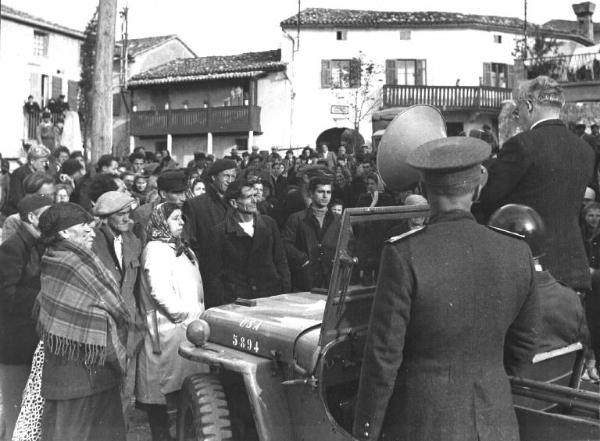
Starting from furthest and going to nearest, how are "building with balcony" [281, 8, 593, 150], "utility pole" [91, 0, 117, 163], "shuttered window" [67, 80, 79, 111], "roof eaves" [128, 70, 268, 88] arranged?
"shuttered window" [67, 80, 79, 111] < "roof eaves" [128, 70, 268, 88] < "building with balcony" [281, 8, 593, 150] < "utility pole" [91, 0, 117, 163]

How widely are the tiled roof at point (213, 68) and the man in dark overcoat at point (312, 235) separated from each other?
95.2 feet

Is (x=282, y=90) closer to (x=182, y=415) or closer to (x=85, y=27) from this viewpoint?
(x=85, y=27)

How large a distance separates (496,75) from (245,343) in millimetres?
33261

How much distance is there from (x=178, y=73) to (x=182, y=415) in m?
35.1

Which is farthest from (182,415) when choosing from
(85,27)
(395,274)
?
(85,27)

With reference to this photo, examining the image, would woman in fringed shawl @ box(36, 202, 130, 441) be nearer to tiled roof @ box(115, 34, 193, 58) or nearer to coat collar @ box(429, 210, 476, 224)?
coat collar @ box(429, 210, 476, 224)

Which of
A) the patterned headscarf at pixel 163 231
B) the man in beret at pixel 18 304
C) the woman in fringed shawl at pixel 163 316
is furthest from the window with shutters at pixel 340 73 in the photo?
the man in beret at pixel 18 304

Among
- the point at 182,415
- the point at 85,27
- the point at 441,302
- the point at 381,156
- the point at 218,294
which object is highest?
the point at 85,27

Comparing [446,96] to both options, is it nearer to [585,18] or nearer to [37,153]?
[585,18]

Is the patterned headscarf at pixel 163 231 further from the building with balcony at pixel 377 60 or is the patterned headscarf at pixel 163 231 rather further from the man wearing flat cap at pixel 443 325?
the building with balcony at pixel 377 60

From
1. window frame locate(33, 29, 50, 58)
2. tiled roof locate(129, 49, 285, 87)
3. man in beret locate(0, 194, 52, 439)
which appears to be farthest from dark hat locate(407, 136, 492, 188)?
window frame locate(33, 29, 50, 58)

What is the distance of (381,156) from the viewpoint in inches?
154

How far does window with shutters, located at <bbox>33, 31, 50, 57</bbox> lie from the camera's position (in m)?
33.9

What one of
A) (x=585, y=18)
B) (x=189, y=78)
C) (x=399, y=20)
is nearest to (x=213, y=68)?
(x=189, y=78)
